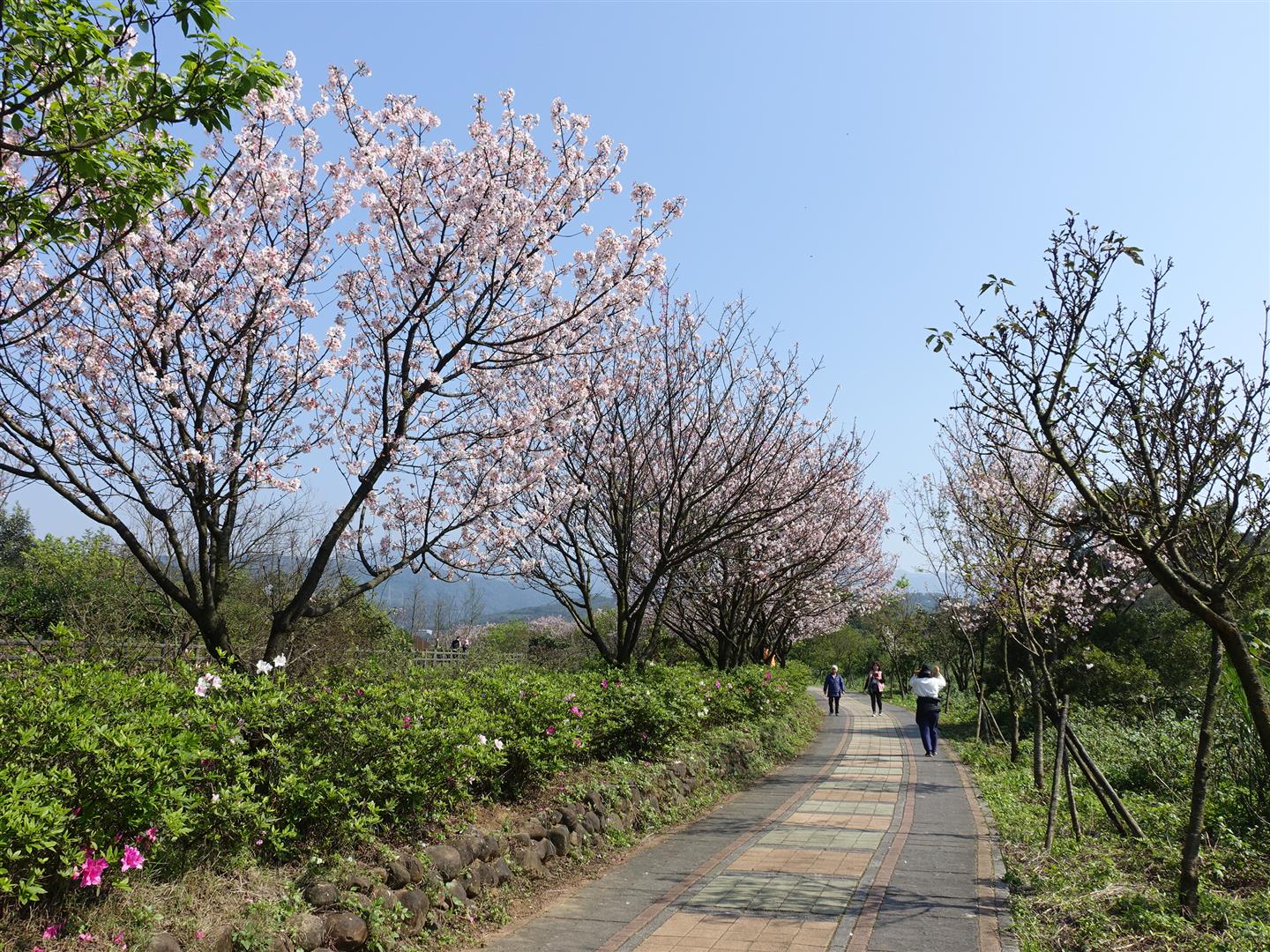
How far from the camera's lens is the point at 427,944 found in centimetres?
504

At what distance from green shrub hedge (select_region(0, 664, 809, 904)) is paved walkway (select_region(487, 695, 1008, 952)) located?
113 centimetres

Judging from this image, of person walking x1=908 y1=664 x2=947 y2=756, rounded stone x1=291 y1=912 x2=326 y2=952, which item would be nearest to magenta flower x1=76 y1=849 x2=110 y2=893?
rounded stone x1=291 y1=912 x2=326 y2=952

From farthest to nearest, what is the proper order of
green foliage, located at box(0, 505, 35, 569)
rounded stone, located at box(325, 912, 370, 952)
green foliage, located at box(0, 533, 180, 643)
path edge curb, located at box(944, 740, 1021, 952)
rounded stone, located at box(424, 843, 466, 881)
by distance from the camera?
green foliage, located at box(0, 505, 35, 569), green foliage, located at box(0, 533, 180, 643), path edge curb, located at box(944, 740, 1021, 952), rounded stone, located at box(424, 843, 466, 881), rounded stone, located at box(325, 912, 370, 952)

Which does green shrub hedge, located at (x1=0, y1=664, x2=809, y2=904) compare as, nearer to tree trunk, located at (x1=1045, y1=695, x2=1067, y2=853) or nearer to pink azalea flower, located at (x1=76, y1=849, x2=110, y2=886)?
pink azalea flower, located at (x1=76, y1=849, x2=110, y2=886)

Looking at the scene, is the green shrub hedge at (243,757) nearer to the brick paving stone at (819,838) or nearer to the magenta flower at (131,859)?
the magenta flower at (131,859)

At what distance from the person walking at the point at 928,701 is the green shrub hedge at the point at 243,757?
9.19 metres

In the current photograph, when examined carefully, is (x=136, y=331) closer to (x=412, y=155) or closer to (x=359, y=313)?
(x=359, y=313)

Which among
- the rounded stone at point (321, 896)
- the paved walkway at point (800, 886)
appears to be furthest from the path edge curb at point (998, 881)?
the rounded stone at point (321, 896)

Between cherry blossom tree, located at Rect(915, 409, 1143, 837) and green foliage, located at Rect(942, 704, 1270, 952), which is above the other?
cherry blossom tree, located at Rect(915, 409, 1143, 837)

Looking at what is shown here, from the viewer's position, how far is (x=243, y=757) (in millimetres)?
4613

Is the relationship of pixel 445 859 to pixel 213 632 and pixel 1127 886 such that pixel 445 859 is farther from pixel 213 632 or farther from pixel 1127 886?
pixel 1127 886

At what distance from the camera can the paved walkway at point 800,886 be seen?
215 inches

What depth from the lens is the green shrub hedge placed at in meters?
3.58

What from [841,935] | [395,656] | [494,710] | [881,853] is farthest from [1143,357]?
[395,656]
